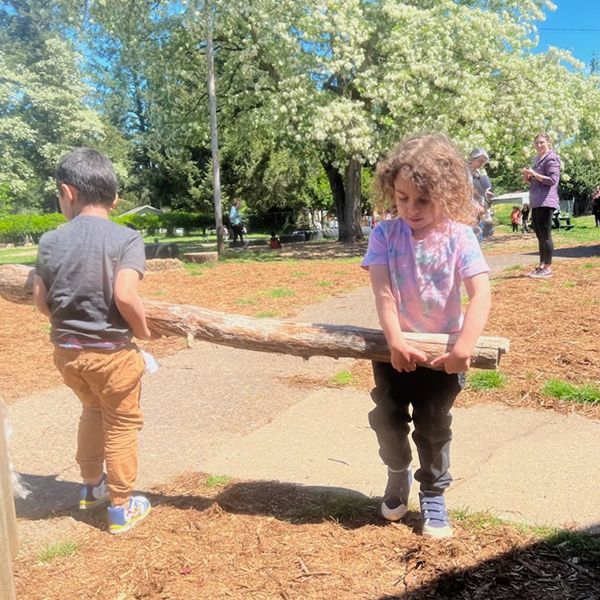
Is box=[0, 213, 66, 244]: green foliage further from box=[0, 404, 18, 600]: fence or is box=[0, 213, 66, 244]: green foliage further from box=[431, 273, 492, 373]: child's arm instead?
box=[431, 273, 492, 373]: child's arm

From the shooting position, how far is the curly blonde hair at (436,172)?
2639 millimetres

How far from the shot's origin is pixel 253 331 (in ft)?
10.7

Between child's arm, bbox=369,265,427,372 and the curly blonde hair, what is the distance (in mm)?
355

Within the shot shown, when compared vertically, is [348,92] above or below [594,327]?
above

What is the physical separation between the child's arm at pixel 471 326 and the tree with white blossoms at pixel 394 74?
15.0 m

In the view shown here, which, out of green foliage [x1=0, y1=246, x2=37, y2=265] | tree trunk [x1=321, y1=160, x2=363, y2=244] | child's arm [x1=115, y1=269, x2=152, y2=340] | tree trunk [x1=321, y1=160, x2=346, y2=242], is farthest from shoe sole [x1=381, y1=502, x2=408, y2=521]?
tree trunk [x1=321, y1=160, x2=346, y2=242]

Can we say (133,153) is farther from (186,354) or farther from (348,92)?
(186,354)

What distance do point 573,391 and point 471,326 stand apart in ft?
7.53

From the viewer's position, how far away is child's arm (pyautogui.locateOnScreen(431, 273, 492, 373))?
102 inches

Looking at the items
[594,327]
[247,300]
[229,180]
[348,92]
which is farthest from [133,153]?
[594,327]

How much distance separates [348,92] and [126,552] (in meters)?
17.8

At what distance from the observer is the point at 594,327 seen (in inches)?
246

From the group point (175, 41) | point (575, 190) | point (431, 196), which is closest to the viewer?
point (431, 196)

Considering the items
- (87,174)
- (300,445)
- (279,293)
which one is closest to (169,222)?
(279,293)
